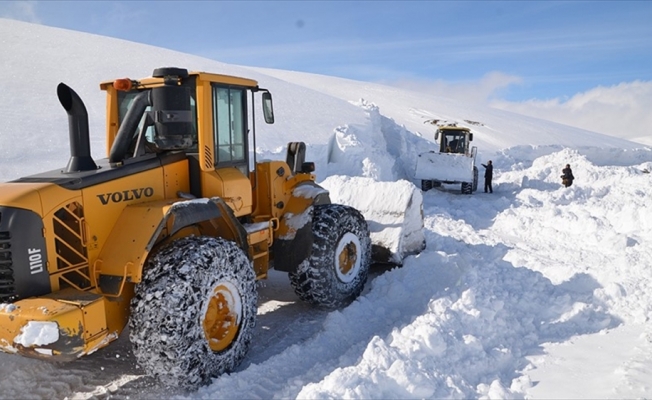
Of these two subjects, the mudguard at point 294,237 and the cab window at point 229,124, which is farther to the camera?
the mudguard at point 294,237

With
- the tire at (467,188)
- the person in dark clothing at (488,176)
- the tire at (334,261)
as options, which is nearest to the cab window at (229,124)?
the tire at (334,261)

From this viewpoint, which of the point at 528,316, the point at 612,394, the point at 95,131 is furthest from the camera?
the point at 95,131

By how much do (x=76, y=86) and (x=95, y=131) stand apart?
544cm

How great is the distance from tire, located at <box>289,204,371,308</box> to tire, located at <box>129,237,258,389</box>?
1.37 metres

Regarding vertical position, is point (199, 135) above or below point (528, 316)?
above

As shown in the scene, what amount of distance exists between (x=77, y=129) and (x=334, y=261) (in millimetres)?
2901

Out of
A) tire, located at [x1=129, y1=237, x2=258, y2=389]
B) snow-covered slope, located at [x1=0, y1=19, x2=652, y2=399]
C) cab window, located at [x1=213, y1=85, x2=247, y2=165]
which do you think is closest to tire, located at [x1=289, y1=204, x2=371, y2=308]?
Result: snow-covered slope, located at [x1=0, y1=19, x2=652, y2=399]

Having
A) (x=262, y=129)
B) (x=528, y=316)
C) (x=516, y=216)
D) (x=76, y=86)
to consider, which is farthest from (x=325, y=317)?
(x=76, y=86)

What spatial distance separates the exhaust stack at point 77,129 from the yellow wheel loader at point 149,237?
0.01m

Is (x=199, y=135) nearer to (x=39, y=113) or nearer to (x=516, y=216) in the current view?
(x=516, y=216)

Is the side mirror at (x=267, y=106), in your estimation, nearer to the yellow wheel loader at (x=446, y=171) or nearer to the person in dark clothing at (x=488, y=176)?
the yellow wheel loader at (x=446, y=171)

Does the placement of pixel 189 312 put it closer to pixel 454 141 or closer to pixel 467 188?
pixel 467 188

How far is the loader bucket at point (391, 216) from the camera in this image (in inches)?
258

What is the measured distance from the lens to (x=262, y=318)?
17.3 feet
